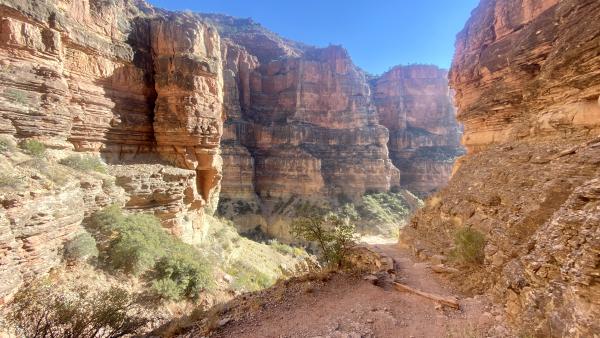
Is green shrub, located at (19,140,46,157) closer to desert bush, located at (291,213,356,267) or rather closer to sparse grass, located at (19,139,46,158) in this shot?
sparse grass, located at (19,139,46,158)

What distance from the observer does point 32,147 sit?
10211 mm

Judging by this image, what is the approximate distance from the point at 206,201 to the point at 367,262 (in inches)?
587

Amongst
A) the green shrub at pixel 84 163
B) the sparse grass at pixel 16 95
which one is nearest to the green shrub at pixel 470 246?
the green shrub at pixel 84 163

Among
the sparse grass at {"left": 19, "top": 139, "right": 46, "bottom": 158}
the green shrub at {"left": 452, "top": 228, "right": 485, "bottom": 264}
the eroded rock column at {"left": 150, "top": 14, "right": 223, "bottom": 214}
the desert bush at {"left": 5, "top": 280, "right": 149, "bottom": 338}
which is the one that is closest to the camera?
the desert bush at {"left": 5, "top": 280, "right": 149, "bottom": 338}

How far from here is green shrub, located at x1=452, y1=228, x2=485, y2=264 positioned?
7.29 meters

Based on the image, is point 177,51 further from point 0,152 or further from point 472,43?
point 472,43

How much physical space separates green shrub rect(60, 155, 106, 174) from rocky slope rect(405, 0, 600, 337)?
16.2m

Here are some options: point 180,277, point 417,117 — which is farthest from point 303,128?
point 180,277

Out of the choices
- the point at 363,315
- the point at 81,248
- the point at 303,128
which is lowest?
the point at 81,248

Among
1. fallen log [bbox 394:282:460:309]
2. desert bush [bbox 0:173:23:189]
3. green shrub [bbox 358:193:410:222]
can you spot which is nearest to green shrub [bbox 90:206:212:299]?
desert bush [bbox 0:173:23:189]

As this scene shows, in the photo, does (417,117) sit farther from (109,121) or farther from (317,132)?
(109,121)

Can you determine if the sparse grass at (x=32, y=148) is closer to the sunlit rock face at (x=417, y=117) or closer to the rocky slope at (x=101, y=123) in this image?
the rocky slope at (x=101, y=123)

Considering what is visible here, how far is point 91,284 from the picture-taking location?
8.77m

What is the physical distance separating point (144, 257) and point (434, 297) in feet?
36.3
